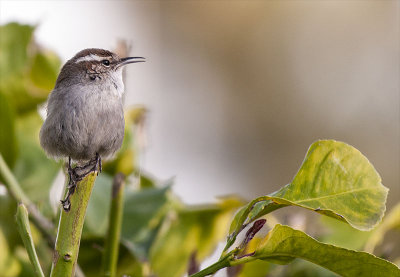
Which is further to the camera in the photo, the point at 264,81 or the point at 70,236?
the point at 264,81

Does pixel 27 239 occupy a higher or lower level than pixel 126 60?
lower

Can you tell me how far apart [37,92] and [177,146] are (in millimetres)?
4623

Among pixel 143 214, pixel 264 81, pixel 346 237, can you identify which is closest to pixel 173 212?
pixel 143 214

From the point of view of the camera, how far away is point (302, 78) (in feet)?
23.7

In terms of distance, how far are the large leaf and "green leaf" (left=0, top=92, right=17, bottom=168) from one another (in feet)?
2.08

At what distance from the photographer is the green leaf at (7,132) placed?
1404 millimetres

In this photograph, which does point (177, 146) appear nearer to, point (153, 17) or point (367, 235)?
point (153, 17)

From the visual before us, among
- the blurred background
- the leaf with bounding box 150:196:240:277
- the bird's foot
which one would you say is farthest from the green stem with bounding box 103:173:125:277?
the blurred background

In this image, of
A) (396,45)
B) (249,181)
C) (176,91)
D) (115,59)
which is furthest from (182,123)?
(115,59)

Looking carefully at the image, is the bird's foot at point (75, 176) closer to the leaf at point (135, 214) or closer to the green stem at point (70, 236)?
the green stem at point (70, 236)

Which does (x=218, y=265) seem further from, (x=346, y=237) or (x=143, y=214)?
(x=346, y=237)

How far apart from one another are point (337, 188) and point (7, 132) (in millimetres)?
763

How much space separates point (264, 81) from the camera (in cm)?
707

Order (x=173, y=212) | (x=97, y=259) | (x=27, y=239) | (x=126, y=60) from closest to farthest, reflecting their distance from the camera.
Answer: (x=27, y=239), (x=97, y=259), (x=173, y=212), (x=126, y=60)
